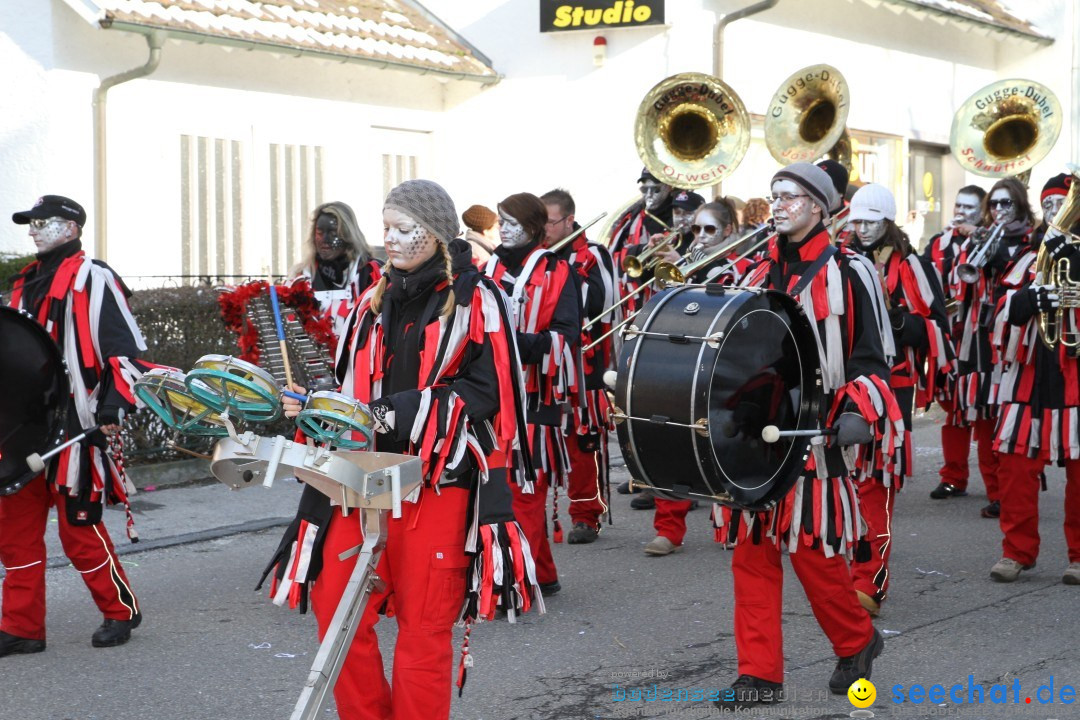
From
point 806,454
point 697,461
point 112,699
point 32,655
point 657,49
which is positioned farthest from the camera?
point 657,49

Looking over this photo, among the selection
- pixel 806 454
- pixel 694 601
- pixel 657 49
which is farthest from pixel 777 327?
pixel 657 49

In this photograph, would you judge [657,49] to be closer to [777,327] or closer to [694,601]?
[694,601]

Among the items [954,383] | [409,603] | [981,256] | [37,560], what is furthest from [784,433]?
[954,383]

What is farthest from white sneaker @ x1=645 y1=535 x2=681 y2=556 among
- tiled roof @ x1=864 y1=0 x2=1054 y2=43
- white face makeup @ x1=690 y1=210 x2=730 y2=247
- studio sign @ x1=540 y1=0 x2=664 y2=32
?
tiled roof @ x1=864 y1=0 x2=1054 y2=43

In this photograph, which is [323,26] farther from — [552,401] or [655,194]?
[552,401]

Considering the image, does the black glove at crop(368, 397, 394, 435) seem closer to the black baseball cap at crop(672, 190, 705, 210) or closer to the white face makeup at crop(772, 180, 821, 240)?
the white face makeup at crop(772, 180, 821, 240)

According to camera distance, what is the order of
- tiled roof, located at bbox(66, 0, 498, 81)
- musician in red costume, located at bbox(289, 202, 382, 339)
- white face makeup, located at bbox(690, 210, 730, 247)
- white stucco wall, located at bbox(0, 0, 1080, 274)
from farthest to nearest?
tiled roof, located at bbox(66, 0, 498, 81) → white stucco wall, located at bbox(0, 0, 1080, 274) → white face makeup, located at bbox(690, 210, 730, 247) → musician in red costume, located at bbox(289, 202, 382, 339)

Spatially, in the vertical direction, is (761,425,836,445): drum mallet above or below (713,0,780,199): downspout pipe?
below

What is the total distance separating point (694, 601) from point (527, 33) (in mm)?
8689

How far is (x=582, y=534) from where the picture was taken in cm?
776

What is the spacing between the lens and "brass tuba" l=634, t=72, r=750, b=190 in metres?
9.74

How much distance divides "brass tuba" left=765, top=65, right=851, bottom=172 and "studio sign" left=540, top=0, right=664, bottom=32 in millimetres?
2929

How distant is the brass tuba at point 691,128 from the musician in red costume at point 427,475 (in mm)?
5707

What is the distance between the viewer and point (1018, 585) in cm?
666
